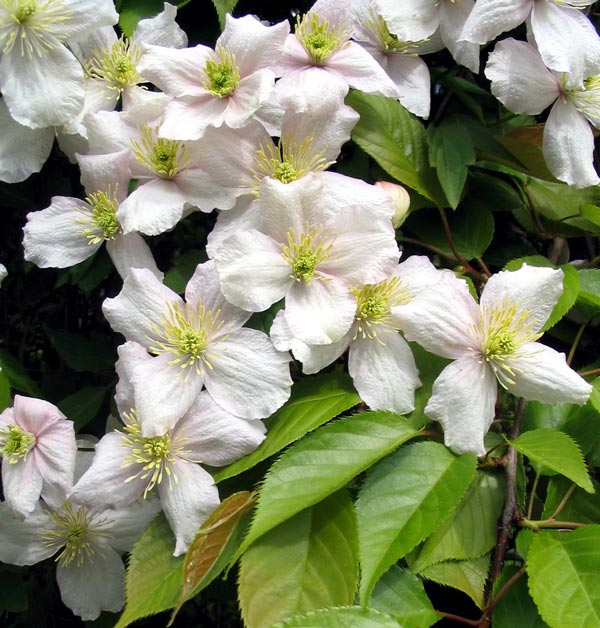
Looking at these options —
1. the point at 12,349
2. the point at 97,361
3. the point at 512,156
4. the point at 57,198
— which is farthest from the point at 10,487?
the point at 512,156

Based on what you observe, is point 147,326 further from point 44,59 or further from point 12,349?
point 12,349

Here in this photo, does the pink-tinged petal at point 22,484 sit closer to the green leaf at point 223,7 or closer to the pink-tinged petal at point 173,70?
the pink-tinged petal at point 173,70

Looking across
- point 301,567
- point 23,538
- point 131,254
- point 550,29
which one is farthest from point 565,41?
point 23,538

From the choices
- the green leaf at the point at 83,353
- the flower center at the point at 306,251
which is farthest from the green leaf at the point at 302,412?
the green leaf at the point at 83,353

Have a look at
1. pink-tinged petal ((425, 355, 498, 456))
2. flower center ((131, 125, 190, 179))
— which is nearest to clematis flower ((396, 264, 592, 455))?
pink-tinged petal ((425, 355, 498, 456))

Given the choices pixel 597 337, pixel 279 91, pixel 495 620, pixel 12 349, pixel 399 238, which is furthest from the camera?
pixel 12 349
